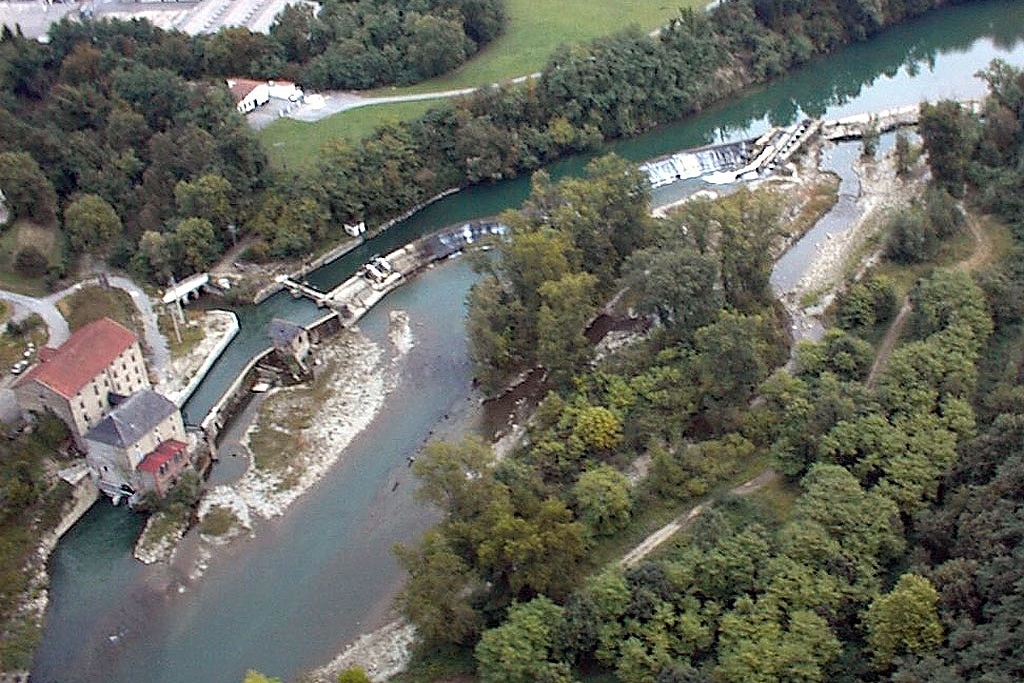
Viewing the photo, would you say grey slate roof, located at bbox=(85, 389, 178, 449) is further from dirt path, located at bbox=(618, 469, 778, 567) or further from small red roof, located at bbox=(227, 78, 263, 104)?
small red roof, located at bbox=(227, 78, 263, 104)

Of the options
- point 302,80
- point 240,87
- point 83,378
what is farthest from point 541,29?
point 83,378

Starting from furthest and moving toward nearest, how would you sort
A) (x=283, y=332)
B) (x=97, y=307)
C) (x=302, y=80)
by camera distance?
(x=302, y=80), (x=97, y=307), (x=283, y=332)

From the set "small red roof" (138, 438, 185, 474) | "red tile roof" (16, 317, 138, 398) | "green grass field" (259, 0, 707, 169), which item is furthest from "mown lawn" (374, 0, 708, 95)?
"small red roof" (138, 438, 185, 474)

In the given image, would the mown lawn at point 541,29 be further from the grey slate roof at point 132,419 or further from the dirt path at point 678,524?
the dirt path at point 678,524

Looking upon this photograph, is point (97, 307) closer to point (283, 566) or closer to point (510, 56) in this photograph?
point (283, 566)

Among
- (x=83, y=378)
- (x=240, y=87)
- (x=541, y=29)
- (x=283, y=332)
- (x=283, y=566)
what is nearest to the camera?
(x=283, y=566)
